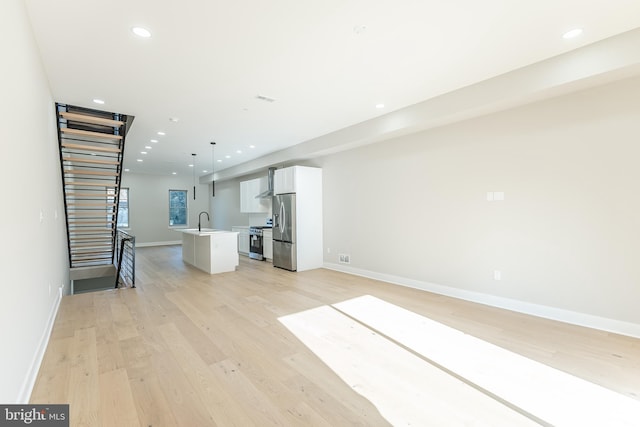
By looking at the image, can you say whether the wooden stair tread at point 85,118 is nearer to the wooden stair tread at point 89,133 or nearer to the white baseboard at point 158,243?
the wooden stair tread at point 89,133

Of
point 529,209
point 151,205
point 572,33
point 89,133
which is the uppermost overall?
point 572,33

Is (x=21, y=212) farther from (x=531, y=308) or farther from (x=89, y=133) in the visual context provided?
(x=531, y=308)

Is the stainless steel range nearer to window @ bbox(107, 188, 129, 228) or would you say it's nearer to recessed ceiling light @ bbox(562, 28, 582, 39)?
window @ bbox(107, 188, 129, 228)

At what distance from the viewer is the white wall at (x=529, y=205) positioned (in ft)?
10.1

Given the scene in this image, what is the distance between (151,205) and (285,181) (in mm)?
7518

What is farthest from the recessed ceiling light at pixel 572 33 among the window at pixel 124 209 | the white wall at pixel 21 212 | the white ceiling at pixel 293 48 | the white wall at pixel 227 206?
the window at pixel 124 209

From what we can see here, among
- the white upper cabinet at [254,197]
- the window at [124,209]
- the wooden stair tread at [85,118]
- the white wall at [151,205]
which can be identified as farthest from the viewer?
the white wall at [151,205]

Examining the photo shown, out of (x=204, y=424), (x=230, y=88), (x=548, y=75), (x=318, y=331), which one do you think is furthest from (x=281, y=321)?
(x=548, y=75)

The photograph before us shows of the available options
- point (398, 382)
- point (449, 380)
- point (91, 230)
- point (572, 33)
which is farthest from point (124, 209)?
point (572, 33)

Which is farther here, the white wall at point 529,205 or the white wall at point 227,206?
Answer: the white wall at point 227,206

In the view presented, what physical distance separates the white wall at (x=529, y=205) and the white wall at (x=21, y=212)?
189 inches

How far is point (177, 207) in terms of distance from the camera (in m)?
12.1

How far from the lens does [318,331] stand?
125 inches

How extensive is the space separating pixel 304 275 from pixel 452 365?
3885 millimetres
